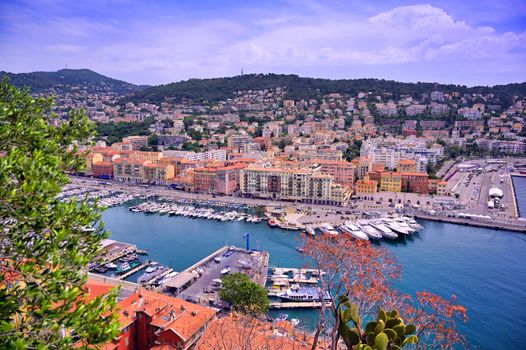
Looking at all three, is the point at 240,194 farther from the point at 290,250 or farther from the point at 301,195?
the point at 290,250

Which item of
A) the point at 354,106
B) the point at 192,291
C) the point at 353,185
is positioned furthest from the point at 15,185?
the point at 354,106

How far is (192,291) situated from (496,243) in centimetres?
1172

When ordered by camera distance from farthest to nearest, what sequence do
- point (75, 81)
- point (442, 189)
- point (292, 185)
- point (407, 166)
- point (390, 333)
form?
point (75, 81) → point (407, 166) → point (442, 189) → point (292, 185) → point (390, 333)

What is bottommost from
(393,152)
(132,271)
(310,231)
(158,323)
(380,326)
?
(132,271)

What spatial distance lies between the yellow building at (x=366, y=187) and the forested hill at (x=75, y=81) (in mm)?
62655

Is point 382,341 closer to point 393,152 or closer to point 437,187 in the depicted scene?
point 437,187

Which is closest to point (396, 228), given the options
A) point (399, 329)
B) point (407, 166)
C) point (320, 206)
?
point (320, 206)

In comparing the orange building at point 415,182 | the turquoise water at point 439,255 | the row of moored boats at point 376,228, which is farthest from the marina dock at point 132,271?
the orange building at point 415,182

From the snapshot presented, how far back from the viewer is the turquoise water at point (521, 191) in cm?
1911

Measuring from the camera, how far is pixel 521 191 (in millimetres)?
23672

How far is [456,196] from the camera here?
69.3 feet

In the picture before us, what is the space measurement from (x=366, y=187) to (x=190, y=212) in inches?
386

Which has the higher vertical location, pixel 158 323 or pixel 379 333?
pixel 379 333

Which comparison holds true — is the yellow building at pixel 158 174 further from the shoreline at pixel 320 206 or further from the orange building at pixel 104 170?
the orange building at pixel 104 170
